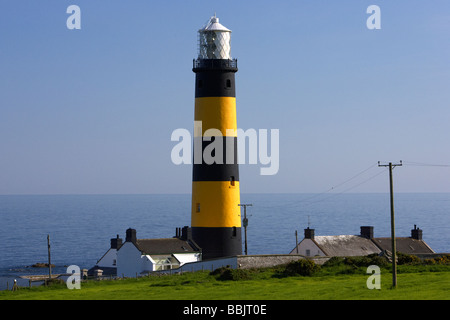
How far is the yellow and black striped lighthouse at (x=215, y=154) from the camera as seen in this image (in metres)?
55.9

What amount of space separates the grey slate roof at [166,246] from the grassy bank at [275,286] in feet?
51.0

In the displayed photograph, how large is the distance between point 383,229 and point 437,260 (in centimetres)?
13903

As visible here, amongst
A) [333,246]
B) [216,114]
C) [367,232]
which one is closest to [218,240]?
[216,114]

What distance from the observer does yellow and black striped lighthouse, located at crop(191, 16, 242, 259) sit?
2200 inches

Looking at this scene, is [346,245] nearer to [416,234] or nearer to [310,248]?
[310,248]

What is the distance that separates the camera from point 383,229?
7657 inches

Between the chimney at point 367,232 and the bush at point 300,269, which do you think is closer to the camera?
the bush at point 300,269

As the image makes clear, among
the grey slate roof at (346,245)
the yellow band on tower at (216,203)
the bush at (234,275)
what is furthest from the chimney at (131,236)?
the bush at (234,275)

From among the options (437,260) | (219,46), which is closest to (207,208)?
(219,46)

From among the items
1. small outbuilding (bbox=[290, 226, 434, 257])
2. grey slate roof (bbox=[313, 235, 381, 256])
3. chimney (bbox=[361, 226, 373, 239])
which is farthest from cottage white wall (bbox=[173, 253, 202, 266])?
chimney (bbox=[361, 226, 373, 239])

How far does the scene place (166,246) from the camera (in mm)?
72000

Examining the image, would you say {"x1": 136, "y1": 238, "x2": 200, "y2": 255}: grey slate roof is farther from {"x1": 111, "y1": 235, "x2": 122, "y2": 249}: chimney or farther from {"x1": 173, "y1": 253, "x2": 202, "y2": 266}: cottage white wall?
{"x1": 111, "y1": 235, "x2": 122, "y2": 249}: chimney

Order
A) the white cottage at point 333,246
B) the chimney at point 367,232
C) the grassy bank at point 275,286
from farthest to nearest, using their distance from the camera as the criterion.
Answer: the chimney at point 367,232 → the white cottage at point 333,246 → the grassy bank at point 275,286

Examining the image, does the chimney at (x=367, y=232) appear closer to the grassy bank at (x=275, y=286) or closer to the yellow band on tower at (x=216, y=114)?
the grassy bank at (x=275, y=286)
